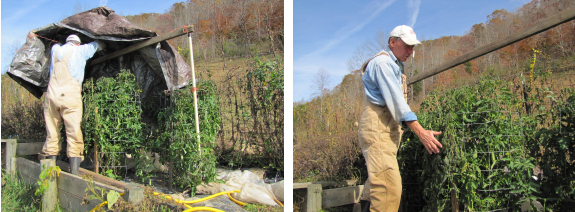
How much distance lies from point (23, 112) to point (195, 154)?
559 centimetres

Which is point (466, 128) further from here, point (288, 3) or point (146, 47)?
point (146, 47)

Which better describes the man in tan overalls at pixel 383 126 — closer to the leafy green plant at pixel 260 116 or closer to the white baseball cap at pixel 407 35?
the white baseball cap at pixel 407 35

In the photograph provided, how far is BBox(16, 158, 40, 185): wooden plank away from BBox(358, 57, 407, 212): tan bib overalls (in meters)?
4.52

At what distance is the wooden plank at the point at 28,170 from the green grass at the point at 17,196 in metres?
0.08

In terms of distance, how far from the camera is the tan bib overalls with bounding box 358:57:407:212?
2.47m

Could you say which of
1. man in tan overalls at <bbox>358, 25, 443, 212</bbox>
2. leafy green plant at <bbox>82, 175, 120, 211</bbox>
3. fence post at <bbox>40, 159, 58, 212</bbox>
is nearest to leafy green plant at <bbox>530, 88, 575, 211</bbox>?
man in tan overalls at <bbox>358, 25, 443, 212</bbox>

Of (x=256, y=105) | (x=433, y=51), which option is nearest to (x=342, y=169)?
(x=256, y=105)

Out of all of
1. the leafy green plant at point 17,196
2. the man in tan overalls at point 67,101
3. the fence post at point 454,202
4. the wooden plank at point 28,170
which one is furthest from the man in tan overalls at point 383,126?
the wooden plank at point 28,170

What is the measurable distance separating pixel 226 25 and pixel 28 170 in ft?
45.1

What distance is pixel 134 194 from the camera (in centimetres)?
279

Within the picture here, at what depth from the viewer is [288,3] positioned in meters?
2.60

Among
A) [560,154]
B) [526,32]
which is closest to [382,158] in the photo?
[560,154]

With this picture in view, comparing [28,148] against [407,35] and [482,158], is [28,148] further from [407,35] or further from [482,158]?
[482,158]

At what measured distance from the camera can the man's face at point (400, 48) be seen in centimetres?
260
